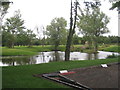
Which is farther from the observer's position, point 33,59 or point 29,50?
point 29,50

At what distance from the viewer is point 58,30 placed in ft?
146

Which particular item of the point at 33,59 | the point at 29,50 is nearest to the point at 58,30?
the point at 29,50

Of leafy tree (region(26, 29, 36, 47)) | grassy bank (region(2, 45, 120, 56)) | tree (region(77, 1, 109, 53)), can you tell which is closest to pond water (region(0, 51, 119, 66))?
grassy bank (region(2, 45, 120, 56))

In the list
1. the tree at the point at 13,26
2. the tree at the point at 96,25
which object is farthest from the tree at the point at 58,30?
the tree at the point at 13,26

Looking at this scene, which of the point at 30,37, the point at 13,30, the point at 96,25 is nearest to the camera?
the point at 96,25

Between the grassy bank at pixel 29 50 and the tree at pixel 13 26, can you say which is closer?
the grassy bank at pixel 29 50

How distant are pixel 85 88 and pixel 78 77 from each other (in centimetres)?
196

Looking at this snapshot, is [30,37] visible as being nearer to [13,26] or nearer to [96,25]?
[13,26]

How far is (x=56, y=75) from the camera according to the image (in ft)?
29.6

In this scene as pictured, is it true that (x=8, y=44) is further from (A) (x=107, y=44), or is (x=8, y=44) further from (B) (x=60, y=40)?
(A) (x=107, y=44)

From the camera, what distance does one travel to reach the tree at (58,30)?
44.2 meters

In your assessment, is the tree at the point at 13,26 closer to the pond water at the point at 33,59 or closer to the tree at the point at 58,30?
the tree at the point at 58,30

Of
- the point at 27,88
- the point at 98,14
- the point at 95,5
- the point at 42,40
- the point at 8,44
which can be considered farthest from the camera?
the point at 42,40

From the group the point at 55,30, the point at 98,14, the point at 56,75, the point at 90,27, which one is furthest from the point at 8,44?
the point at 56,75
